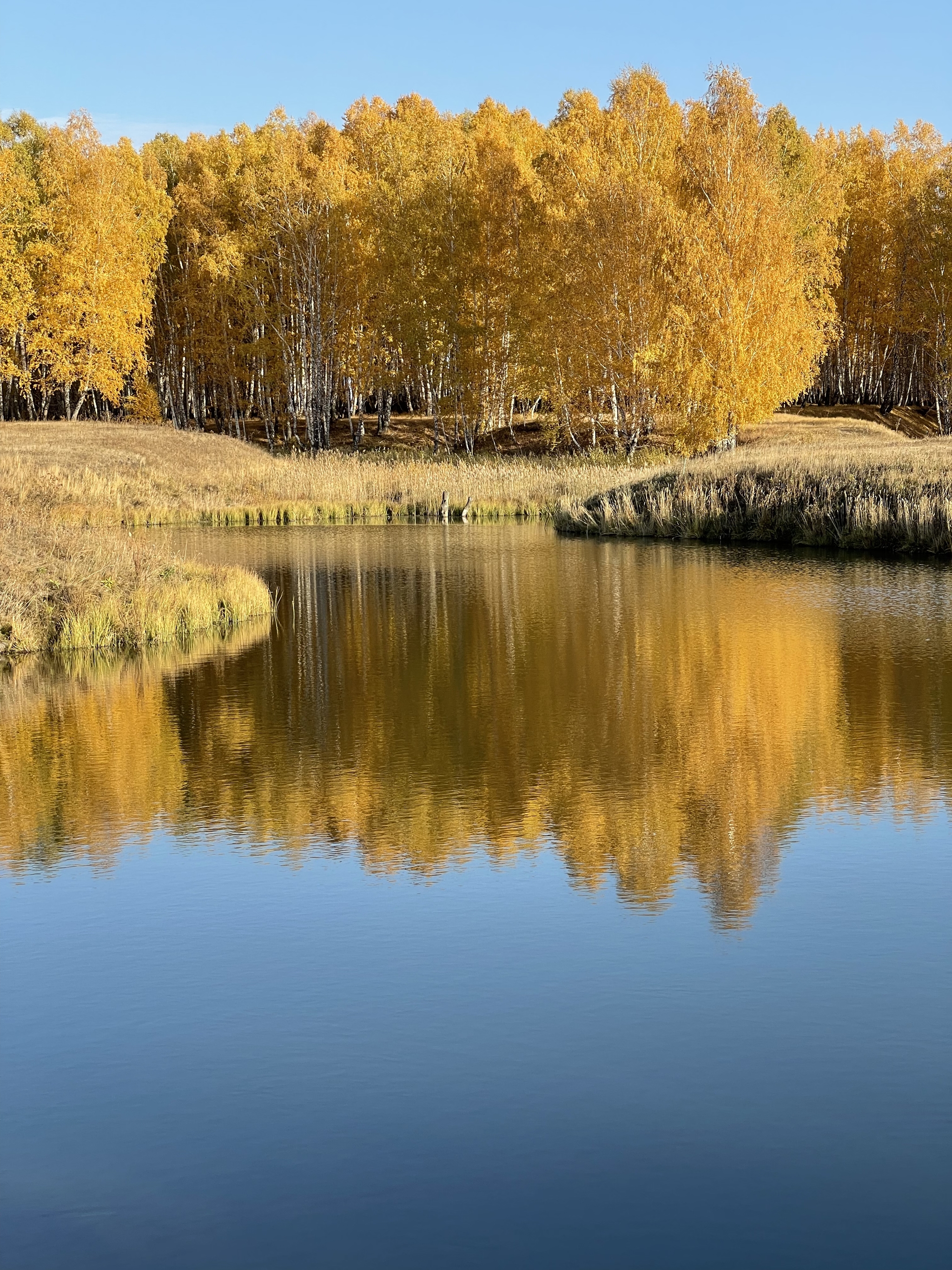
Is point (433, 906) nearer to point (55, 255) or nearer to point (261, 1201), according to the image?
point (261, 1201)

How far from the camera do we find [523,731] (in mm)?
13281

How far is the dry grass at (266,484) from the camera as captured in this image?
37750 millimetres

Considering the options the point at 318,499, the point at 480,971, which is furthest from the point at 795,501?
the point at 480,971

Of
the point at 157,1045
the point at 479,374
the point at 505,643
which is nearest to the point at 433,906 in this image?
the point at 157,1045

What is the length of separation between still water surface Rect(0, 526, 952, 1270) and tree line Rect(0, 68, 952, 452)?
29.1 metres

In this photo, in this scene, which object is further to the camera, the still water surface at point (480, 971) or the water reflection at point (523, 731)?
the water reflection at point (523, 731)

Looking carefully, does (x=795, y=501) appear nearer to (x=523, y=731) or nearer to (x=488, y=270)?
(x=523, y=731)

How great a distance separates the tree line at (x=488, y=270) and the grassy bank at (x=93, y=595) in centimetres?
2475

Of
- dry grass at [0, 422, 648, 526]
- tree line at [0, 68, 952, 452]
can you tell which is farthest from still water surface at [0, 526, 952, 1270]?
tree line at [0, 68, 952, 452]

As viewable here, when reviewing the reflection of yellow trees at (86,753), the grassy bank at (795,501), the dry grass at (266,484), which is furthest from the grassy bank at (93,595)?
the dry grass at (266,484)

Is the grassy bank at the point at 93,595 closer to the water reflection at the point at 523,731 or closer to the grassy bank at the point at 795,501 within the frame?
the water reflection at the point at 523,731

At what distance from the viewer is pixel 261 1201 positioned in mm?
5172

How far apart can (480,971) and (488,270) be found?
43.9 meters

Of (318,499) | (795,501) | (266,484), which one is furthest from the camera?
(266,484)
